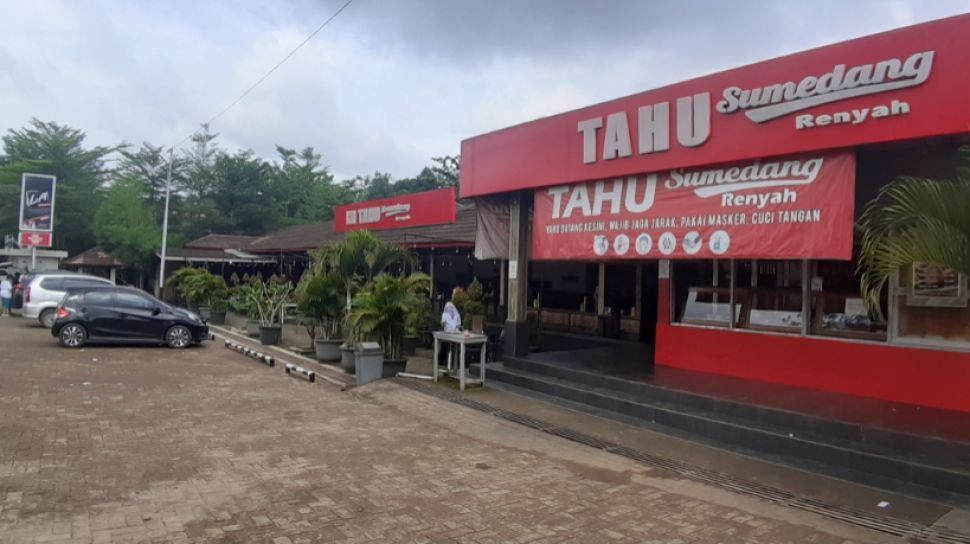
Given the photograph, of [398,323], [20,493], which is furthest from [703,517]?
[398,323]

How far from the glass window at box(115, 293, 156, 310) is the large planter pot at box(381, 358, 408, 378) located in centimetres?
714

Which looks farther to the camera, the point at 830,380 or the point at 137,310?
the point at 137,310

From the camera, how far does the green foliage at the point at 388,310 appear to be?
425 inches

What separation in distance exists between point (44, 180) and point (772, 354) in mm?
30696

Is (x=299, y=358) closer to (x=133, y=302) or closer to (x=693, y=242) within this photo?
(x=133, y=302)

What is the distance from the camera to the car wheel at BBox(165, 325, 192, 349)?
14.7m

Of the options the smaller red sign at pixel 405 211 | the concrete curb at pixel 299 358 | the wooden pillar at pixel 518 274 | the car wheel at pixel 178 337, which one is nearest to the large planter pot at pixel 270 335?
the concrete curb at pixel 299 358

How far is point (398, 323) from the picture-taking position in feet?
36.4

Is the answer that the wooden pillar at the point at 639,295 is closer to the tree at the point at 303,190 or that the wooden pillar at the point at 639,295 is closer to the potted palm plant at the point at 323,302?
the potted palm plant at the point at 323,302

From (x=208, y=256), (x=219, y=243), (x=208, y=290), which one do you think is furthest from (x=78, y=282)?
(x=219, y=243)

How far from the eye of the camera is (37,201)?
27188 millimetres

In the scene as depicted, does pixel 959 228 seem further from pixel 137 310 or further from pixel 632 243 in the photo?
pixel 137 310

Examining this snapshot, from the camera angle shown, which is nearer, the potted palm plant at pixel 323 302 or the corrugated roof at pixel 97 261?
Answer: the potted palm plant at pixel 323 302

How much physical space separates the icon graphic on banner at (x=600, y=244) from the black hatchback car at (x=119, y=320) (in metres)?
10.6
